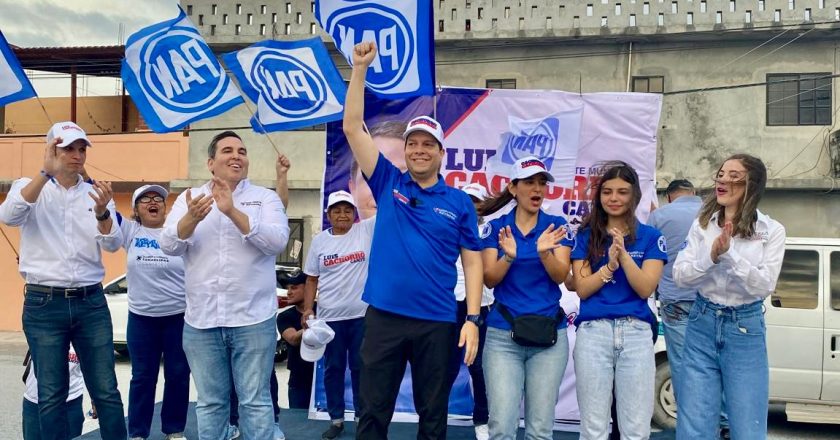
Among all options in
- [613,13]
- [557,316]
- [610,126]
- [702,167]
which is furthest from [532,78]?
[557,316]

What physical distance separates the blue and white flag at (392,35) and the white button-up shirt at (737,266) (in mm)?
2373

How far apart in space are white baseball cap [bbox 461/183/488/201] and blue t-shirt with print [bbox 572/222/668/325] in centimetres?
153

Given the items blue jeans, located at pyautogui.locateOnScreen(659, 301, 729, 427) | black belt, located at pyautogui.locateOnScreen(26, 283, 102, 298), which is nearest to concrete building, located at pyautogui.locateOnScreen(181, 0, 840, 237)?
blue jeans, located at pyautogui.locateOnScreen(659, 301, 729, 427)

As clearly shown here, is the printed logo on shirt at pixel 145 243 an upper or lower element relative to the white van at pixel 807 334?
upper

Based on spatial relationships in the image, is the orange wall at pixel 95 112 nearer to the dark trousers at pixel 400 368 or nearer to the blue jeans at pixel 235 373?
the blue jeans at pixel 235 373

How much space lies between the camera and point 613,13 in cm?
1638

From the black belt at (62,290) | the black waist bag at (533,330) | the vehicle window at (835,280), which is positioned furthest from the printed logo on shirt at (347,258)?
the vehicle window at (835,280)

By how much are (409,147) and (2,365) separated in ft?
36.5

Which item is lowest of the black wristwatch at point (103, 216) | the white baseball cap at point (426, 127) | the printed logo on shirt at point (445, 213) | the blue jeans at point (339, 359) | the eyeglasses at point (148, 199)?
the blue jeans at point (339, 359)

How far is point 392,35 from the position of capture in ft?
18.2

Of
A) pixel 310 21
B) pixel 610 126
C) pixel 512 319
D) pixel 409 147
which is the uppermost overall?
pixel 310 21

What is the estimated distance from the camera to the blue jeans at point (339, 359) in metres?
5.70

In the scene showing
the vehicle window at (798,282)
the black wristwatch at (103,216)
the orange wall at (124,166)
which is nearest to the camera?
the black wristwatch at (103,216)

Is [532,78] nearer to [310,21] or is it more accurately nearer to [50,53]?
[310,21]
